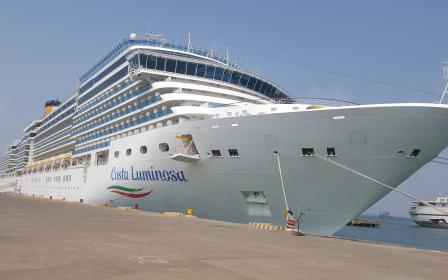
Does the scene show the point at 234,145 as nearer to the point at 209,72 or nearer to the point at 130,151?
the point at 130,151

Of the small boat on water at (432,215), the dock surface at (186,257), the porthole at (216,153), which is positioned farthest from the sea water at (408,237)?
the dock surface at (186,257)

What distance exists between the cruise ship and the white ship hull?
0.04 metres

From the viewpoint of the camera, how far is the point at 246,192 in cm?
1788

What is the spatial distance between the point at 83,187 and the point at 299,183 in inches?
816

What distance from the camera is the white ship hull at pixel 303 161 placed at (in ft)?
48.7

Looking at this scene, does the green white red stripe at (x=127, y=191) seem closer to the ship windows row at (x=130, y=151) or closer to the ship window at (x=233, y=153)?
the ship windows row at (x=130, y=151)

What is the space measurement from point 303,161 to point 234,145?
126 inches

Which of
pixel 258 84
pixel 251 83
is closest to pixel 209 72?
pixel 251 83

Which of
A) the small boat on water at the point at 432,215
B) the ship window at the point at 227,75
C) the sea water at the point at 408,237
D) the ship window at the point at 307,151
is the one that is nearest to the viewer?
the ship window at the point at 307,151

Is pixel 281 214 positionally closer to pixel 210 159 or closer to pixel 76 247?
pixel 210 159

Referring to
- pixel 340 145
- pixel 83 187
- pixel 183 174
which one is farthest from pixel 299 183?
pixel 83 187

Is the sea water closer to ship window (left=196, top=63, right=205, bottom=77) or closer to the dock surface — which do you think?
ship window (left=196, top=63, right=205, bottom=77)

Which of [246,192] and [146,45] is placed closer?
[246,192]

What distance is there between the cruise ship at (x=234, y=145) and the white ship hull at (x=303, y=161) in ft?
0.13
